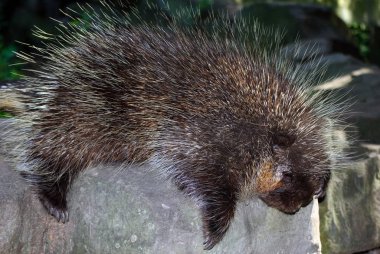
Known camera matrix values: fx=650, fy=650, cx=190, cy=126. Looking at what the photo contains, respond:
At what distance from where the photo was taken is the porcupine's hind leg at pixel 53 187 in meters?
2.97

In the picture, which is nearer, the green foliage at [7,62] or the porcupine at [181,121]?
the porcupine at [181,121]

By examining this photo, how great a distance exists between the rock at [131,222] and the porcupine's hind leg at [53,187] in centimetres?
4

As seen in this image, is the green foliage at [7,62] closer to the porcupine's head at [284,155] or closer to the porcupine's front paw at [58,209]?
the porcupine's front paw at [58,209]

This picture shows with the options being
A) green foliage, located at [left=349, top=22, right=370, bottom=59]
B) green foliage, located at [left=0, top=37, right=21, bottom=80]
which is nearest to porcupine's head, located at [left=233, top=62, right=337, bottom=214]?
green foliage, located at [left=0, top=37, right=21, bottom=80]

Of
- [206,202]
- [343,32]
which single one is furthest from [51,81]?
[343,32]

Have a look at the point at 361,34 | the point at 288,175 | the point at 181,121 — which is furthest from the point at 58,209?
the point at 361,34

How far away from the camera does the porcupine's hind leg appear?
297cm

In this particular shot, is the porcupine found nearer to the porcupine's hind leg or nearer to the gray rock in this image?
the porcupine's hind leg

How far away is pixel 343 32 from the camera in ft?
26.3

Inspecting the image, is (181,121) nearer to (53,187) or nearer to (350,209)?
(53,187)

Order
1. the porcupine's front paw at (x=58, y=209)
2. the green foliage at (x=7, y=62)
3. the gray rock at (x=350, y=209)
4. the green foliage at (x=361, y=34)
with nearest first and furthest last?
the porcupine's front paw at (x=58, y=209) < the gray rock at (x=350, y=209) < the green foliage at (x=7, y=62) < the green foliage at (x=361, y=34)

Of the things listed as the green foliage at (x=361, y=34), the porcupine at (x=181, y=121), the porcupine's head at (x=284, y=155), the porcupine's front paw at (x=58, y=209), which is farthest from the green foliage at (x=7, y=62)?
the green foliage at (x=361, y=34)

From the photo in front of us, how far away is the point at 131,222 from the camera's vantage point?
2.82 meters

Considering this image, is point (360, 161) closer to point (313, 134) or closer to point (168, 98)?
point (313, 134)
